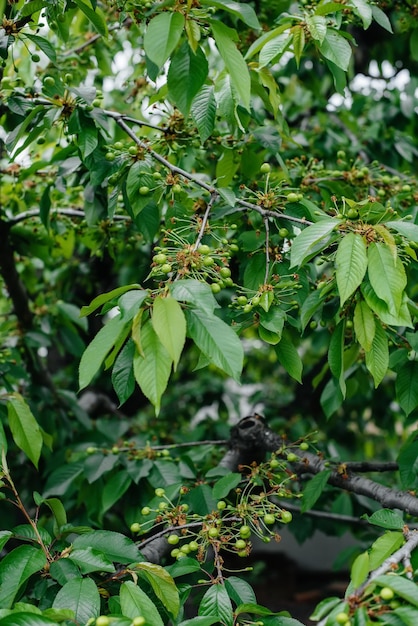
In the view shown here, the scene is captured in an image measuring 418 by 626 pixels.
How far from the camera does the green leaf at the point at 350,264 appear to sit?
129cm

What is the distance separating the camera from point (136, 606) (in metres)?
1.28

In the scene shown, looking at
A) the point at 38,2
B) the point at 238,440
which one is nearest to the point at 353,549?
the point at 238,440

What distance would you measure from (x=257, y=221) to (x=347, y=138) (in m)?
1.52

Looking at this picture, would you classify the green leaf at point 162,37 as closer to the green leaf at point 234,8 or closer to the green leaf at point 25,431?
the green leaf at point 234,8

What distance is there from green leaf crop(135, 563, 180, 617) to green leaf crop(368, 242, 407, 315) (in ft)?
2.42

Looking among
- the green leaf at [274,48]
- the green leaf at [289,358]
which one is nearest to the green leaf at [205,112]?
the green leaf at [274,48]

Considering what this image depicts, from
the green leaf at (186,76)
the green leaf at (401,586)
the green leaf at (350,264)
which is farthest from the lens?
the green leaf at (186,76)

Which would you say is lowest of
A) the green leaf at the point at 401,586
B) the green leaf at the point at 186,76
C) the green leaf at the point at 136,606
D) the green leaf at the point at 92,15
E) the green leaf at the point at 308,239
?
the green leaf at the point at 136,606

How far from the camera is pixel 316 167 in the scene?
231 centimetres

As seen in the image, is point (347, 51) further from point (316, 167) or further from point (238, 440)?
point (238, 440)

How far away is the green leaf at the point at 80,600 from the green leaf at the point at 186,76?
105cm

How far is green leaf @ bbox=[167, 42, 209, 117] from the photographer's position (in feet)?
4.95

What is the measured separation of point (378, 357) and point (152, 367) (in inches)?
22.7

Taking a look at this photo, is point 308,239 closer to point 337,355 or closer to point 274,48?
point 337,355
